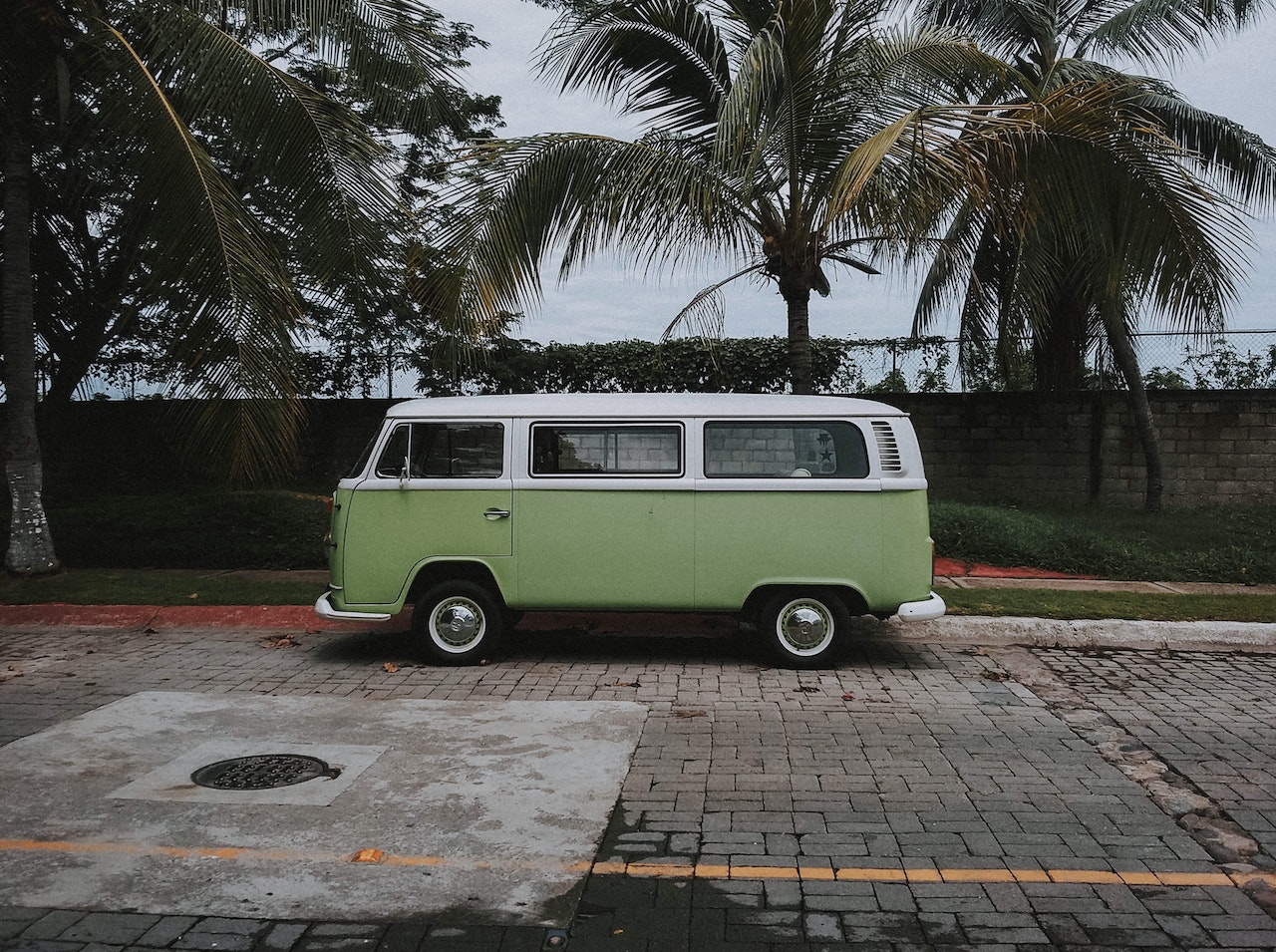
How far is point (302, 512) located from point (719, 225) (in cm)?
677

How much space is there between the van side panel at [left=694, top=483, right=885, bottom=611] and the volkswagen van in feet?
0.03

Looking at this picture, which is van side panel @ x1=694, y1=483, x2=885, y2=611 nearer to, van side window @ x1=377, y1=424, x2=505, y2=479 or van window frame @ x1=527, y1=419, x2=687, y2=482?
van window frame @ x1=527, y1=419, x2=687, y2=482

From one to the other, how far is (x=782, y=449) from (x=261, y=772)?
4265 millimetres

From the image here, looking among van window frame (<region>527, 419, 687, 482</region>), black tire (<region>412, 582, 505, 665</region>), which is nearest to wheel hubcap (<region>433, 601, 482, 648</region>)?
black tire (<region>412, 582, 505, 665</region>)

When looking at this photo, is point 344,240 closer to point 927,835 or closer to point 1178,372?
point 927,835

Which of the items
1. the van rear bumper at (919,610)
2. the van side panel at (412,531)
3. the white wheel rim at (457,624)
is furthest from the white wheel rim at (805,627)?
the white wheel rim at (457,624)

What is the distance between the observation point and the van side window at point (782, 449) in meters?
7.53

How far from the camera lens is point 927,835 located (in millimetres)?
4309

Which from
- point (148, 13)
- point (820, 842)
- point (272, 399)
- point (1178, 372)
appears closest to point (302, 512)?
point (272, 399)

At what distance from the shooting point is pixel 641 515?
7562 mm

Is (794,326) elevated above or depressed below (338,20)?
below

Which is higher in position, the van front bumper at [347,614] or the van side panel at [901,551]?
the van side panel at [901,551]

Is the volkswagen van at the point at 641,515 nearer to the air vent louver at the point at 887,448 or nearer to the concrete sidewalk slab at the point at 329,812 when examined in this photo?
the air vent louver at the point at 887,448

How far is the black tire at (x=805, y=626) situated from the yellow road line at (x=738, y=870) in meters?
3.62
